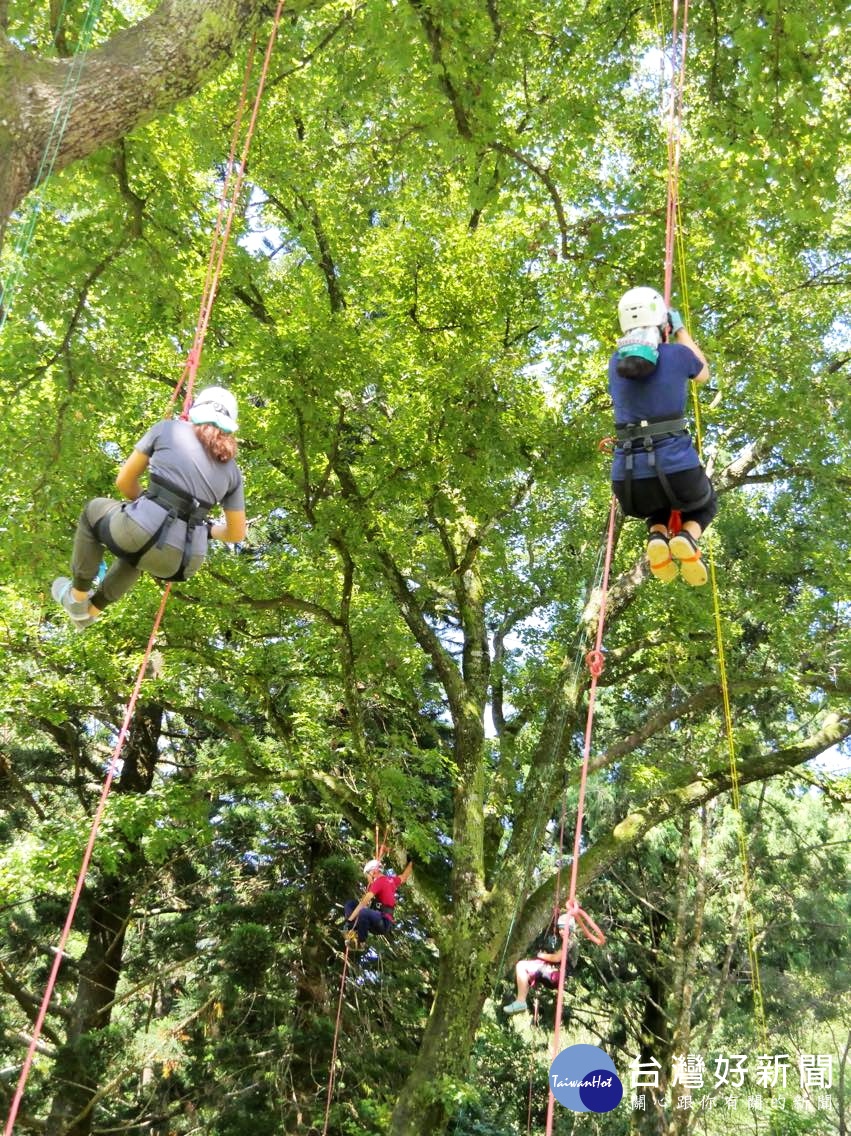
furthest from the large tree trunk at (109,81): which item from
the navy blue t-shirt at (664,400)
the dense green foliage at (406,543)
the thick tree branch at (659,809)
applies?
the thick tree branch at (659,809)

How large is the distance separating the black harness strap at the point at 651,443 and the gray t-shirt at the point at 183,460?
176 cm

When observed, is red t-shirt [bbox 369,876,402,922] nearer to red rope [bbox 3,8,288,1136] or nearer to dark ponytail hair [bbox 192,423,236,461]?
red rope [bbox 3,8,288,1136]

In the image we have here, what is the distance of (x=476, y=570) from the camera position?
1170cm

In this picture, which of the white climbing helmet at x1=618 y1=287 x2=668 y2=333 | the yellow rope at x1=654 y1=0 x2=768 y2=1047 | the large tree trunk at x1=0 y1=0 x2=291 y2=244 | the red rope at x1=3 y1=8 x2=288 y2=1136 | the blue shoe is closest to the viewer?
the red rope at x1=3 y1=8 x2=288 y2=1136

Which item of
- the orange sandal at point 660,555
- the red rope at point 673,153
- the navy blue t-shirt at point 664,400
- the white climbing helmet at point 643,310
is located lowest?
the orange sandal at point 660,555

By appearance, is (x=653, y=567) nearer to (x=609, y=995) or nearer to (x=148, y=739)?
(x=148, y=739)

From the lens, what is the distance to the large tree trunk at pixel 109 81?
378cm

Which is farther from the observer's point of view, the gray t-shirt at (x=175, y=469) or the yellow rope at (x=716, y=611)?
the yellow rope at (x=716, y=611)

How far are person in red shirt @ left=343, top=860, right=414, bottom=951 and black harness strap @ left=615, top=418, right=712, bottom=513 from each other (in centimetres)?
639

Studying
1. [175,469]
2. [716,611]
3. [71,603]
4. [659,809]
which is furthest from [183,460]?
[659,809]

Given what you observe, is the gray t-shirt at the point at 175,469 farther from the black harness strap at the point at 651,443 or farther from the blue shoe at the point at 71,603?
the black harness strap at the point at 651,443

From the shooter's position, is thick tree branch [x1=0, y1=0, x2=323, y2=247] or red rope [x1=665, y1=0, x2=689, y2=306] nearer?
thick tree branch [x1=0, y1=0, x2=323, y2=247]

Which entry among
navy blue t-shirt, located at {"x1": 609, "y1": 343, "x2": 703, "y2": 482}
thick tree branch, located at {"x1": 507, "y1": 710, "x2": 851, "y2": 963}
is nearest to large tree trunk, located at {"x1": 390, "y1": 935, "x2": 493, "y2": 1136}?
thick tree branch, located at {"x1": 507, "y1": 710, "x2": 851, "y2": 963}

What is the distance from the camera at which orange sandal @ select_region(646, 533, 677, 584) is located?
4105mm
